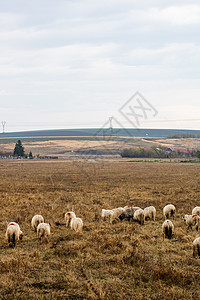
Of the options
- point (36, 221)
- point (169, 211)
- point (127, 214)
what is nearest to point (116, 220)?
point (127, 214)

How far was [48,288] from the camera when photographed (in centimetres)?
766

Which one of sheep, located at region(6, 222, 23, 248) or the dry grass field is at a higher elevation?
sheep, located at region(6, 222, 23, 248)

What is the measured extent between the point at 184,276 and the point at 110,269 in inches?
82.6

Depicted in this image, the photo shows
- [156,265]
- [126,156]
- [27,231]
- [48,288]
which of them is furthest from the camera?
[126,156]

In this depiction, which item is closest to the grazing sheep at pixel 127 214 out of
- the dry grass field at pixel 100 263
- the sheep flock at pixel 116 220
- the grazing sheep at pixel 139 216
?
the sheep flock at pixel 116 220

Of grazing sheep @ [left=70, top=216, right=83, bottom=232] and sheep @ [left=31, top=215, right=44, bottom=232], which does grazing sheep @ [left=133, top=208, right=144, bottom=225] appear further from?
sheep @ [left=31, top=215, right=44, bottom=232]

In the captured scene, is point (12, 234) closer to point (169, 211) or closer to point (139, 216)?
point (139, 216)

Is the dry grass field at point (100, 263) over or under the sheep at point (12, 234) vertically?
under

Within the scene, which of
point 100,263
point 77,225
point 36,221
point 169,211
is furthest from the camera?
point 169,211

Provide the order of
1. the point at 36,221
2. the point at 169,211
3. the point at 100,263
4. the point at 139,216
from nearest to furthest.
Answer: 1. the point at 100,263
2. the point at 36,221
3. the point at 139,216
4. the point at 169,211

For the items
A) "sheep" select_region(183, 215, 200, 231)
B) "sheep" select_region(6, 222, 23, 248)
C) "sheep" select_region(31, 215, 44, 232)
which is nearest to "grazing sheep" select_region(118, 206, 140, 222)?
"sheep" select_region(183, 215, 200, 231)

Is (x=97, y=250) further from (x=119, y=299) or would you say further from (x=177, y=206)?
(x=177, y=206)

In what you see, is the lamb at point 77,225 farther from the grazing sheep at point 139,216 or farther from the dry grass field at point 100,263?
the grazing sheep at point 139,216

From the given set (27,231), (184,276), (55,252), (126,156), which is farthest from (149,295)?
(126,156)
